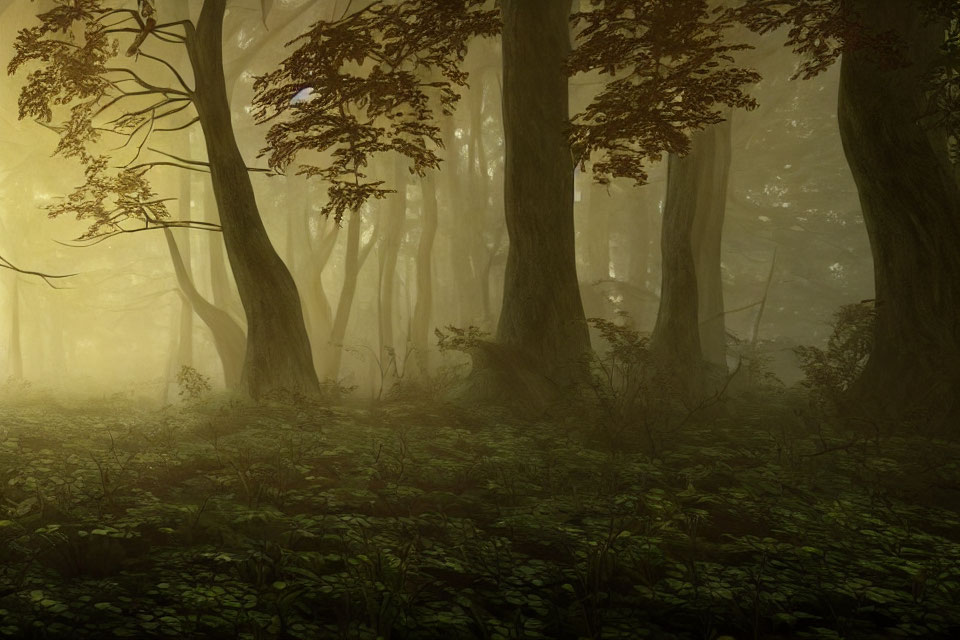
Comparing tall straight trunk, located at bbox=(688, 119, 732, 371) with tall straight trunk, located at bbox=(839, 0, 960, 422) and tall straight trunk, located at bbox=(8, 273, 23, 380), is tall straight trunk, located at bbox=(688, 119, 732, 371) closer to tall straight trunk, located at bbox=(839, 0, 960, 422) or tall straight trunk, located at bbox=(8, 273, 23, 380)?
tall straight trunk, located at bbox=(839, 0, 960, 422)

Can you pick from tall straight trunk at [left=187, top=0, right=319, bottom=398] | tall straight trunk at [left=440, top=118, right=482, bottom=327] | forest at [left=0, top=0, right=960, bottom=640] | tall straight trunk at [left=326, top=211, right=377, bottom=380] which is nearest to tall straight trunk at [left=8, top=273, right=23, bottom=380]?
forest at [left=0, top=0, right=960, bottom=640]

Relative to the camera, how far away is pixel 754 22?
8.00 metres

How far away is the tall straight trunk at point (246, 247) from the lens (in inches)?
394

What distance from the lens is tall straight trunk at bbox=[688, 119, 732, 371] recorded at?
1466 cm

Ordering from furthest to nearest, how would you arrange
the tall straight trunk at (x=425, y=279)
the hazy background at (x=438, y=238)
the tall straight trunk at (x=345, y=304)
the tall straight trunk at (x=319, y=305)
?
1. the hazy background at (x=438, y=238)
2. the tall straight trunk at (x=425, y=279)
3. the tall straight trunk at (x=319, y=305)
4. the tall straight trunk at (x=345, y=304)

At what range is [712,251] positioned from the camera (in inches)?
595

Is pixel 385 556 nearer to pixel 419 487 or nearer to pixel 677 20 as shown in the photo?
pixel 419 487

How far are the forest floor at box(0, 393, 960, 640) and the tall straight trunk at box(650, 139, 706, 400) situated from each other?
11.9 feet

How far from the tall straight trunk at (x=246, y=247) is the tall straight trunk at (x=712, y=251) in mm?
8537

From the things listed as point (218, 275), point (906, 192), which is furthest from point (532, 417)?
point (218, 275)

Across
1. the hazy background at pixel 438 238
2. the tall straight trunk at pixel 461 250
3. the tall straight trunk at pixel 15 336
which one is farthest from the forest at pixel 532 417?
Answer: the tall straight trunk at pixel 15 336

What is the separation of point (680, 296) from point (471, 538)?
7849mm

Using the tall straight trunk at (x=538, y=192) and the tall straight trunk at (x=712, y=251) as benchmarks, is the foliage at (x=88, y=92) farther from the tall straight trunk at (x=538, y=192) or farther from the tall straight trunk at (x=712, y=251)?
the tall straight trunk at (x=712, y=251)

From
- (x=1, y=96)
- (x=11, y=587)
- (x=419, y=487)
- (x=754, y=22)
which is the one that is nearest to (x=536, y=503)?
(x=419, y=487)
